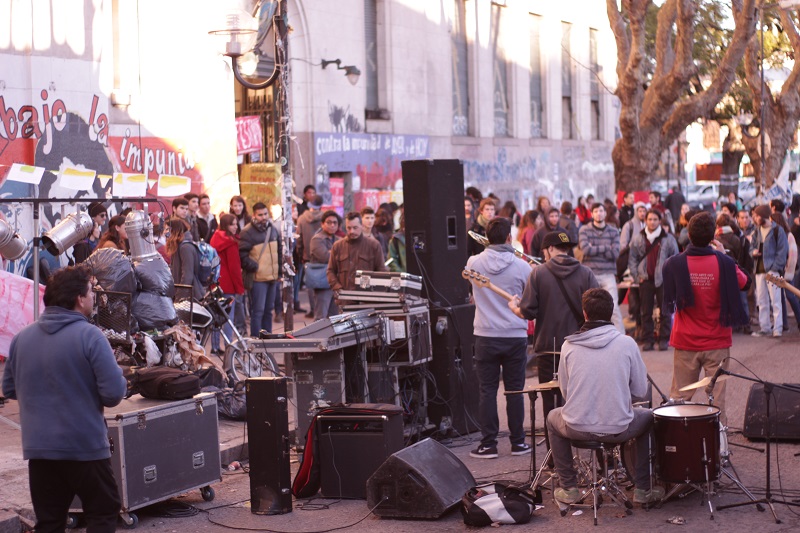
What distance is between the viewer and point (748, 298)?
20188 millimetres

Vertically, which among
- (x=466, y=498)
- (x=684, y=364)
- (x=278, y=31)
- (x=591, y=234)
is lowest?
(x=466, y=498)

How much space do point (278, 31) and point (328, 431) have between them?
6542 mm

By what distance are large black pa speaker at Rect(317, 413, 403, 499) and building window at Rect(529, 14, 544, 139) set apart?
28011 millimetres

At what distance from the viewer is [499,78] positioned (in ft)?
112

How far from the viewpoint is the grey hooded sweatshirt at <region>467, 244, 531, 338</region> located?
10.3 m

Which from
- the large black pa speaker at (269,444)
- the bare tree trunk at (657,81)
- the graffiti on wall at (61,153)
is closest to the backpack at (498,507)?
the large black pa speaker at (269,444)

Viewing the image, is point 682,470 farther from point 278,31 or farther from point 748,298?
point 748,298

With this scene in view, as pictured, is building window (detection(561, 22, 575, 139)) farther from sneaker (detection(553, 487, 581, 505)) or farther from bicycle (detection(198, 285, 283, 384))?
sneaker (detection(553, 487, 581, 505))

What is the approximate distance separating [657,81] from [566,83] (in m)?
13.5

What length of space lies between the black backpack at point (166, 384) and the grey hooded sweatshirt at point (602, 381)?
278 centimetres

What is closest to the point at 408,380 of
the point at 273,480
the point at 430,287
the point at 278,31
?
the point at 430,287

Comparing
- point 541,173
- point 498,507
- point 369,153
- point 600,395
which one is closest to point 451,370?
point 498,507

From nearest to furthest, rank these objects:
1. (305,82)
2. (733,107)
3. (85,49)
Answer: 1. (85,49)
2. (305,82)
3. (733,107)

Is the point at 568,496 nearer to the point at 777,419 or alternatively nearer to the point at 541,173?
the point at 777,419
